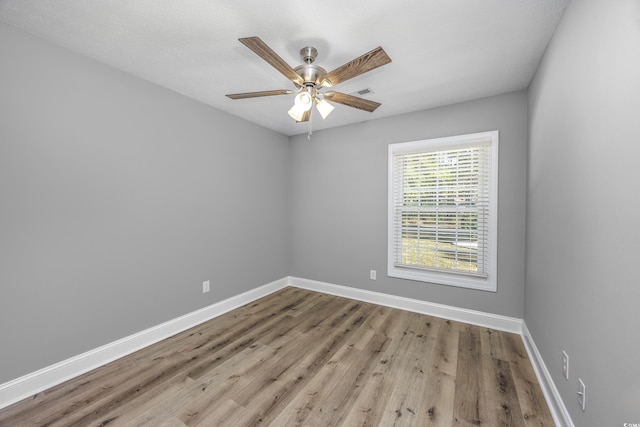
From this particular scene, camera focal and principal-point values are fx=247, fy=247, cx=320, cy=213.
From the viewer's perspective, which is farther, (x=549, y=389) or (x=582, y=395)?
(x=549, y=389)

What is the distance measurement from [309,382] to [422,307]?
1813mm

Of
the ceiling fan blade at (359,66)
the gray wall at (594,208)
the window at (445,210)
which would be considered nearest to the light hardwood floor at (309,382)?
the gray wall at (594,208)

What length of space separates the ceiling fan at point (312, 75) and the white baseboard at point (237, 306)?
2.34 metres

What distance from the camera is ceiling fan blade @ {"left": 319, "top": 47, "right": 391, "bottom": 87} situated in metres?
1.43

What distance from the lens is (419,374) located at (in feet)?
6.50

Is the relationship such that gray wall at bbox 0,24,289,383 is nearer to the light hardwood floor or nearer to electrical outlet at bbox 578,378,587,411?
the light hardwood floor

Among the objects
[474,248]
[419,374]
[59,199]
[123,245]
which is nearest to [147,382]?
[123,245]

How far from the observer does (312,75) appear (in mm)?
1816

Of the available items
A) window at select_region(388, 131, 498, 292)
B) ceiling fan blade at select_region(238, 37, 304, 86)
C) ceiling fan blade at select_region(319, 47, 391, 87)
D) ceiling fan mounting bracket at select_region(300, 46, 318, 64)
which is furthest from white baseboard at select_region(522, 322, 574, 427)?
ceiling fan mounting bracket at select_region(300, 46, 318, 64)

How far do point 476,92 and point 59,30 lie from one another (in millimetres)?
3571

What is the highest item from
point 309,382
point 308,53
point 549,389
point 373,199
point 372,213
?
point 308,53

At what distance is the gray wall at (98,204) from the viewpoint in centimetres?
171

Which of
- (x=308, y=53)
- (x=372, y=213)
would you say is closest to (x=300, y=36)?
(x=308, y=53)

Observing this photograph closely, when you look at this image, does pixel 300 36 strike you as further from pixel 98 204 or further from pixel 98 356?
pixel 98 356
